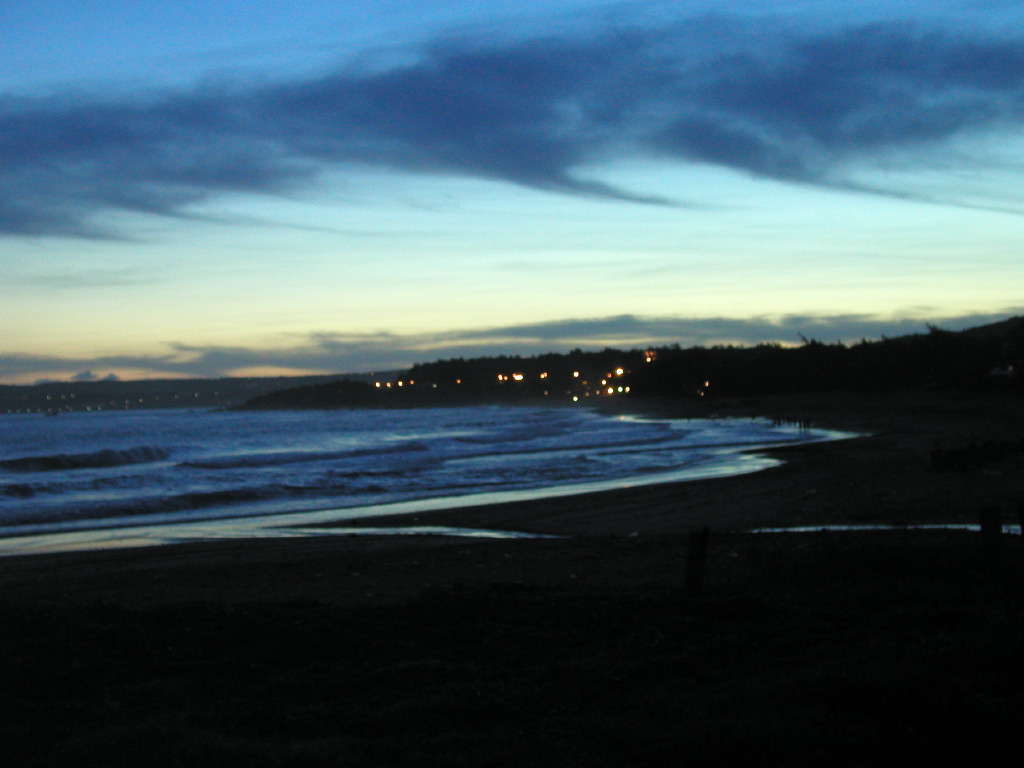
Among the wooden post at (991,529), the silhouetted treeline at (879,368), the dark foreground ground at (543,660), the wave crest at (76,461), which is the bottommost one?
the wave crest at (76,461)

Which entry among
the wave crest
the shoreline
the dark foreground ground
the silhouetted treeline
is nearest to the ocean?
the wave crest

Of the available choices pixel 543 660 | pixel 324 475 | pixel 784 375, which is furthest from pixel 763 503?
pixel 784 375

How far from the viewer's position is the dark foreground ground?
16.9ft

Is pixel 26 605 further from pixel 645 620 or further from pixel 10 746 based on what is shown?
pixel 645 620

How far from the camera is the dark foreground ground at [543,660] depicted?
5.16 meters

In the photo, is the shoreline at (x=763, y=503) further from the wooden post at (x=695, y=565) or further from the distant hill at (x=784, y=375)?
the distant hill at (x=784, y=375)

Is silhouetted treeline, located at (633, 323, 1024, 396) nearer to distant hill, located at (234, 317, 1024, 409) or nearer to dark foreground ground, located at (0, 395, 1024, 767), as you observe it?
distant hill, located at (234, 317, 1024, 409)

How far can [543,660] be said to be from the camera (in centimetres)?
722

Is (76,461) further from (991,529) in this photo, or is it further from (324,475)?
(991,529)

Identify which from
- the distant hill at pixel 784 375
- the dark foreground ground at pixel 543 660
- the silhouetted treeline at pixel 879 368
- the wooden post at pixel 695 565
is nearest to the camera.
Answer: the dark foreground ground at pixel 543 660

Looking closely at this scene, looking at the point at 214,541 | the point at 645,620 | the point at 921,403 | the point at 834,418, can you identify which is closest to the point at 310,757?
the point at 645,620

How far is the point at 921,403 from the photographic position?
67000 mm

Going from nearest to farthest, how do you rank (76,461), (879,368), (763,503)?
1. (763,503)
2. (76,461)
3. (879,368)

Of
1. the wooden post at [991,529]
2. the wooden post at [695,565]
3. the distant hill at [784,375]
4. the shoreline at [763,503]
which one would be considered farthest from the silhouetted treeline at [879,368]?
the wooden post at [695,565]
